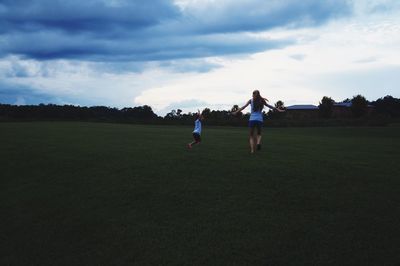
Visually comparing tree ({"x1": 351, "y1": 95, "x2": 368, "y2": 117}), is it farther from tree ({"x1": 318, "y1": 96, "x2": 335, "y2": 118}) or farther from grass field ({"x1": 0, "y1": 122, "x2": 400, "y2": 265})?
grass field ({"x1": 0, "y1": 122, "x2": 400, "y2": 265})

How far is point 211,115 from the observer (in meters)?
97.7

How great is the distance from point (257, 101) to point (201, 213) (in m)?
7.60

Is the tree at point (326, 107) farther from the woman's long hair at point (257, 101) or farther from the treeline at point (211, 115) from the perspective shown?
the woman's long hair at point (257, 101)

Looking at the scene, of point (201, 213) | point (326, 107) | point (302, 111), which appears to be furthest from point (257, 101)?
point (302, 111)

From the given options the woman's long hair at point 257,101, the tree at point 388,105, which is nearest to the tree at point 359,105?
the tree at point 388,105

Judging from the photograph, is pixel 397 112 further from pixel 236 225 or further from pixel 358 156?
pixel 236 225

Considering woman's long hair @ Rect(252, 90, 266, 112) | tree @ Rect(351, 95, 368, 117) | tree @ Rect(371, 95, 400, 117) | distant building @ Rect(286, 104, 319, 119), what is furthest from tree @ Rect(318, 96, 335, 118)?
woman's long hair @ Rect(252, 90, 266, 112)

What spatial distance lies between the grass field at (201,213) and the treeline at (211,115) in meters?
7.41

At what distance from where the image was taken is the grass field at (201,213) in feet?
18.1

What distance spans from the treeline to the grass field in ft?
24.3

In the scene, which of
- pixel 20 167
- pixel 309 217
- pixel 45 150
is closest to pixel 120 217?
pixel 309 217

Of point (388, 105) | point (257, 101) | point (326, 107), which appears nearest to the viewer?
point (257, 101)

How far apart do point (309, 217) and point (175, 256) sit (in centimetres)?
277

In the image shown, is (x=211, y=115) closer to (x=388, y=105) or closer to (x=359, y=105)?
(x=359, y=105)
